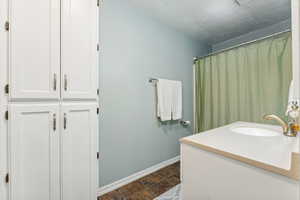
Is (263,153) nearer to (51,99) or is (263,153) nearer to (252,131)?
(252,131)

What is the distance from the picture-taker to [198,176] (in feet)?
2.75

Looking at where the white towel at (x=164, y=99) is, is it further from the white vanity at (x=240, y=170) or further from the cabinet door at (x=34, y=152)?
the cabinet door at (x=34, y=152)

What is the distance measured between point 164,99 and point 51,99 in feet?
4.80

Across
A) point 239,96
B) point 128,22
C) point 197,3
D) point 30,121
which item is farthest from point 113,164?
point 197,3

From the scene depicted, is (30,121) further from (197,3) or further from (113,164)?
(197,3)

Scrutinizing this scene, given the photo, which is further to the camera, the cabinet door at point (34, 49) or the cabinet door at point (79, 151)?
the cabinet door at point (79, 151)

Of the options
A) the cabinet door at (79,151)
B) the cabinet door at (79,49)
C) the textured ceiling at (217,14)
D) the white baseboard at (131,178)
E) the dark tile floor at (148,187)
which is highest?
the textured ceiling at (217,14)

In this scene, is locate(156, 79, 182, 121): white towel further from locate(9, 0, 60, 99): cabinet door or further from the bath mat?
locate(9, 0, 60, 99): cabinet door

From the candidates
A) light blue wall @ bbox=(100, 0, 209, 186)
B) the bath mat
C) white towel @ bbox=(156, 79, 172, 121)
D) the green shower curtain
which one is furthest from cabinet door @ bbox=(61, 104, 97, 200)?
the green shower curtain

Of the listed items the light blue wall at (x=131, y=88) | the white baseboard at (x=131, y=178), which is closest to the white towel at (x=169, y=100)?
the light blue wall at (x=131, y=88)

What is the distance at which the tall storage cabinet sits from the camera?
83 centimetres

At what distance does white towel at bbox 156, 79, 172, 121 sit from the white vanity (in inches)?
42.6

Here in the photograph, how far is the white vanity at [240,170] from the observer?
20.5 inches

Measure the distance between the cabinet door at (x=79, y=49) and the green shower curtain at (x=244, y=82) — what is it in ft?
6.44
